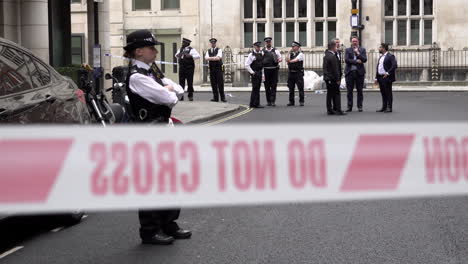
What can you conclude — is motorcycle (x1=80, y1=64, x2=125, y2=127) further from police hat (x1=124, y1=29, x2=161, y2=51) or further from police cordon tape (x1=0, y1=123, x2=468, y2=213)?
police cordon tape (x1=0, y1=123, x2=468, y2=213)

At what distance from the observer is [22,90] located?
621 cm

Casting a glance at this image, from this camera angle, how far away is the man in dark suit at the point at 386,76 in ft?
63.1

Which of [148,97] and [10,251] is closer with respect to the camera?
[10,251]

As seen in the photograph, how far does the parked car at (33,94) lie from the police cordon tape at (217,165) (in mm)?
2473

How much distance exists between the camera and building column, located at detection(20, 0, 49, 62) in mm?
18797

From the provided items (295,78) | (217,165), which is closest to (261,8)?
(295,78)

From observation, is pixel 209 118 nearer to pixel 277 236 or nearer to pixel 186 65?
pixel 186 65

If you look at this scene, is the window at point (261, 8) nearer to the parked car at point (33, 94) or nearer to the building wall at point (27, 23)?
the building wall at point (27, 23)

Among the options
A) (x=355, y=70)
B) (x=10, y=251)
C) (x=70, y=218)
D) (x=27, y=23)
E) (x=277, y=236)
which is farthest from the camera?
(x=355, y=70)

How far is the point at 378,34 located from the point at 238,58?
5.63 meters

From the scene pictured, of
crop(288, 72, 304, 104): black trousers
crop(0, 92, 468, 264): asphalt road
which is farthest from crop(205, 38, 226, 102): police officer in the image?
crop(0, 92, 468, 264): asphalt road

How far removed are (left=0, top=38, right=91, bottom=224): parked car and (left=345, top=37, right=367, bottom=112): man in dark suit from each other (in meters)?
13.1

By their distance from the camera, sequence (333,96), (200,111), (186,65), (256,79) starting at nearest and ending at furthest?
(200,111) < (333,96) < (256,79) < (186,65)

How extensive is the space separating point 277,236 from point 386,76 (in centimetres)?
1322
